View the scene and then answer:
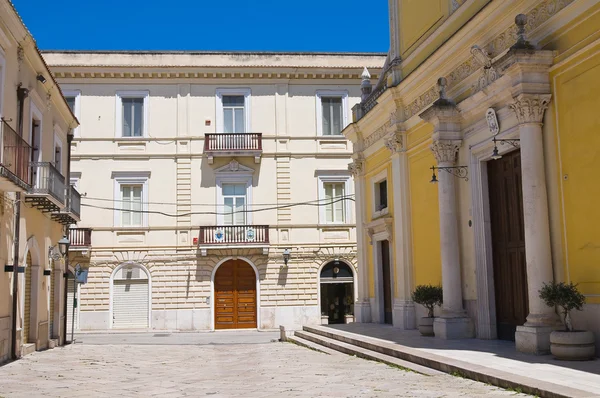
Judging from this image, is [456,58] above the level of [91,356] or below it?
above

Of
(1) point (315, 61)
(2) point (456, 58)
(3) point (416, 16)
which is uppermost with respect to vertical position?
(1) point (315, 61)

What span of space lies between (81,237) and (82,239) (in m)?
0.09

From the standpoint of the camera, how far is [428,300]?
14688 millimetres

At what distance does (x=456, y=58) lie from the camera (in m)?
14.0

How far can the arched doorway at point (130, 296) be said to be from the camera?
27.0 meters

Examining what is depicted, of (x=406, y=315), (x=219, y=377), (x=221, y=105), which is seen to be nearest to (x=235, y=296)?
(x=221, y=105)

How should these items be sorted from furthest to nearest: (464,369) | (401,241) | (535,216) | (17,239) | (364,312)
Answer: (364,312) → (401,241) → (17,239) → (535,216) → (464,369)

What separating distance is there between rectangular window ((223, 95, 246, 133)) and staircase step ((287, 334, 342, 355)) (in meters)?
11.5

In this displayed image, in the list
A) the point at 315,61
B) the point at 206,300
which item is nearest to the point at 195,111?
the point at 315,61

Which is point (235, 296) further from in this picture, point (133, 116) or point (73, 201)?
point (73, 201)

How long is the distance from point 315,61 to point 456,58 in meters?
14.9

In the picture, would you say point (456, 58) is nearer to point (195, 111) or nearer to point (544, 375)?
point (544, 375)

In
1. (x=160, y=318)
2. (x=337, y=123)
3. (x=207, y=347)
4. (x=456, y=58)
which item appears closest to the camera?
(x=456, y=58)

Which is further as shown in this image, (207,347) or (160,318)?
(160,318)
